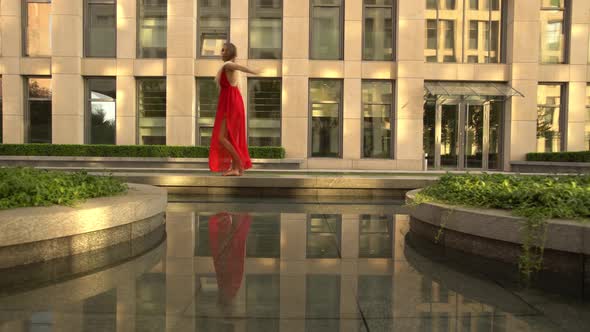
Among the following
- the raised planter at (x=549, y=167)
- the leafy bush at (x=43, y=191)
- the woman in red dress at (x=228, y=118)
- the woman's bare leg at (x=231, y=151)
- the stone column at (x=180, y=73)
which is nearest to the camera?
the leafy bush at (x=43, y=191)

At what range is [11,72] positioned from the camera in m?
20.7

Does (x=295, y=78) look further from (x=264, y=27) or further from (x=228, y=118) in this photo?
(x=228, y=118)

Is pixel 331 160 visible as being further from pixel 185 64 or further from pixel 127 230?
pixel 127 230

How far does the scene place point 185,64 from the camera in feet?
67.1

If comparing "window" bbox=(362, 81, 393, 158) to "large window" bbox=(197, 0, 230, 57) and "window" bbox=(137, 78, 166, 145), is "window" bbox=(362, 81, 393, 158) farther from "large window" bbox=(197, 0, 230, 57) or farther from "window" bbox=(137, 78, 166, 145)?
"window" bbox=(137, 78, 166, 145)

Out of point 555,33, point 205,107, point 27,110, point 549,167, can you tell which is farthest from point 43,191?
point 555,33

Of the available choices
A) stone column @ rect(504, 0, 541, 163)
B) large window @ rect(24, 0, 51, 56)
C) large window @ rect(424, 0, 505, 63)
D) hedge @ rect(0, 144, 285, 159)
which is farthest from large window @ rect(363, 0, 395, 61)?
large window @ rect(24, 0, 51, 56)

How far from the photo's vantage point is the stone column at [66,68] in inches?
799

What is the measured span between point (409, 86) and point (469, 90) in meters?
2.78

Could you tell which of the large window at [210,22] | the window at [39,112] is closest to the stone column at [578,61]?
the large window at [210,22]

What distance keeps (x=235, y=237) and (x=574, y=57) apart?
70.5ft

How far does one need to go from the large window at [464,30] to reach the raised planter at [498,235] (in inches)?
699

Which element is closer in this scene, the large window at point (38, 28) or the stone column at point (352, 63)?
the stone column at point (352, 63)

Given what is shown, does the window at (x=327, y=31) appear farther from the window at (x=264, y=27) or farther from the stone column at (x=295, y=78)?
the window at (x=264, y=27)
